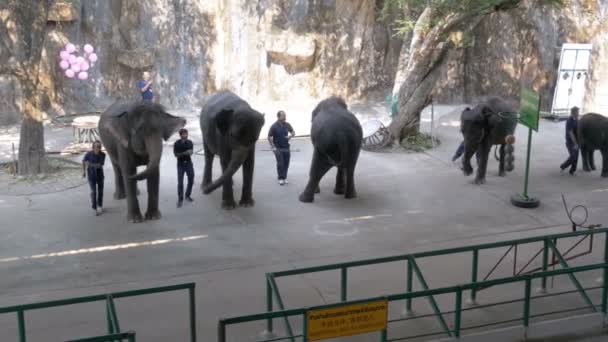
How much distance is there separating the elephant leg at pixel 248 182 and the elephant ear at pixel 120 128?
2.03 metres

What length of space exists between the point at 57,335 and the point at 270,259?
3265 mm

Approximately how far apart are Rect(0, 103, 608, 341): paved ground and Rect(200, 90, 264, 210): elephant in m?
0.48

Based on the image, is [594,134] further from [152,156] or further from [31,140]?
[31,140]

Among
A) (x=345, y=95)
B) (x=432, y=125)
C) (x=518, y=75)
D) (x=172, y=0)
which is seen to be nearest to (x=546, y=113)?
(x=518, y=75)

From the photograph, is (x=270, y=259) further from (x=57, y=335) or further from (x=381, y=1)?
(x=381, y=1)

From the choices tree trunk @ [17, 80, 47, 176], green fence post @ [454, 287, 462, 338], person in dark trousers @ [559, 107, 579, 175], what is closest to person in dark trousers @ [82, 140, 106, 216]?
tree trunk @ [17, 80, 47, 176]

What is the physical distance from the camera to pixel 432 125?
61.2 ft

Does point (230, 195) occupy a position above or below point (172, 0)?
below

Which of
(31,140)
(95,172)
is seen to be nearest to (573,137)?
(95,172)

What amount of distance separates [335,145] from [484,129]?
333 centimetres

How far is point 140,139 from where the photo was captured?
11.5 meters

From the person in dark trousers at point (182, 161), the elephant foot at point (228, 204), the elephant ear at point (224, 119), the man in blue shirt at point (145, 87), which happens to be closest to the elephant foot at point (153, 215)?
the person in dark trousers at point (182, 161)

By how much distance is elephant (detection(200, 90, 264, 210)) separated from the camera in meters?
11.7

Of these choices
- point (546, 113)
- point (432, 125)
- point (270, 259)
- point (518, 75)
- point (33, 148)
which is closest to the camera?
point (270, 259)
